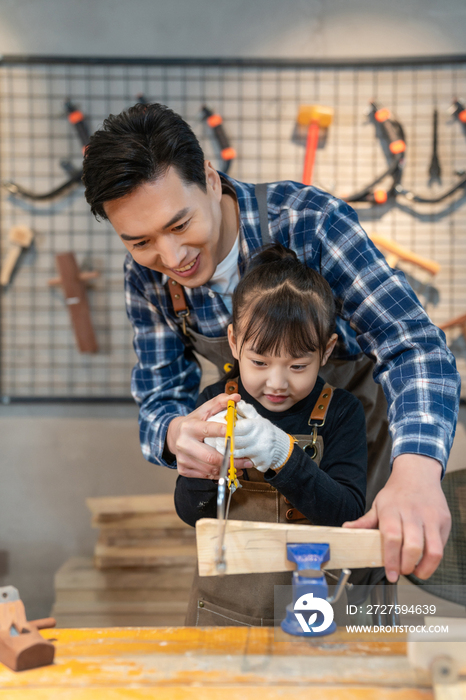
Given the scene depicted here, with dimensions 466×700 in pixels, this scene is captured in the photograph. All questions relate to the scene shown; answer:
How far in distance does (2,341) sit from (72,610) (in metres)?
1.12

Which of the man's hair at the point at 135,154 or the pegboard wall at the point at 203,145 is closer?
the man's hair at the point at 135,154

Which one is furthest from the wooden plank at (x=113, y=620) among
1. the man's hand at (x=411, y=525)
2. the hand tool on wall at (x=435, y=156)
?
the hand tool on wall at (x=435, y=156)

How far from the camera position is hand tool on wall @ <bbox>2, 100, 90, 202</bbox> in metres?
2.26

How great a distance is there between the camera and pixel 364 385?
1294 mm

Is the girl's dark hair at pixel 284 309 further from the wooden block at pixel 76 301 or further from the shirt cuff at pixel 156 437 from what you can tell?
the wooden block at pixel 76 301

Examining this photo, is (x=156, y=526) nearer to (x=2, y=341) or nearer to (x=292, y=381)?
(x=2, y=341)

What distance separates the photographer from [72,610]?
218 centimetres

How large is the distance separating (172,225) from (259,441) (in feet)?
1.40

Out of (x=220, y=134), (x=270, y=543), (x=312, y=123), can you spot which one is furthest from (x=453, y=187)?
(x=270, y=543)

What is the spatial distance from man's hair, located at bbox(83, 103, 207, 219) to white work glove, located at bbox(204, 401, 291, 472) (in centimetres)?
43

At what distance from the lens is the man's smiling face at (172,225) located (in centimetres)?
Answer: 99

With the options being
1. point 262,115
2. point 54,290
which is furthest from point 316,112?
point 54,290
